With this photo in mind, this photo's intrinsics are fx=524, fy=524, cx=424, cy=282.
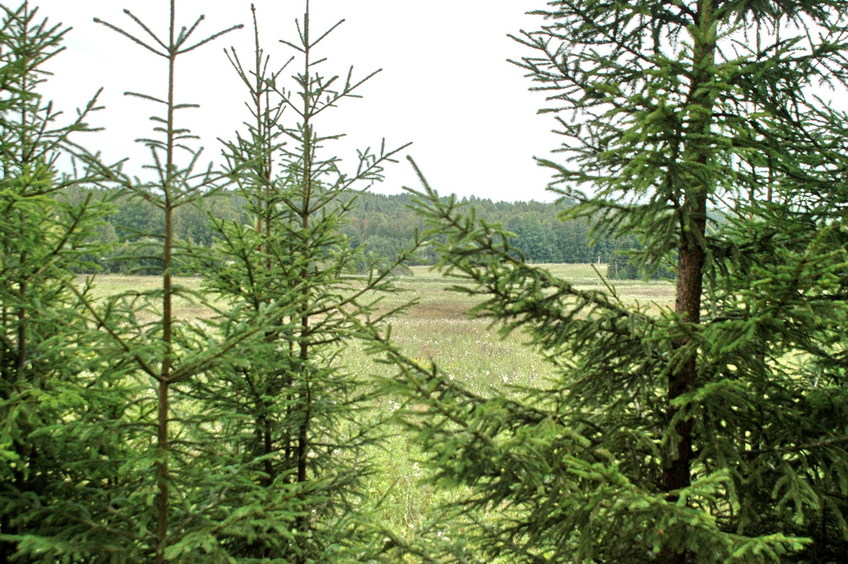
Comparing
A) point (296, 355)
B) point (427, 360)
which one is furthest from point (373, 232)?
point (296, 355)

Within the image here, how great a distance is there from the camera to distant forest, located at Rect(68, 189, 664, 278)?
8.63 feet

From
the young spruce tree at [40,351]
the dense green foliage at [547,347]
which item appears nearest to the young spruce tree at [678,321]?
the dense green foliage at [547,347]

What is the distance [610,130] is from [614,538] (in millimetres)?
2361

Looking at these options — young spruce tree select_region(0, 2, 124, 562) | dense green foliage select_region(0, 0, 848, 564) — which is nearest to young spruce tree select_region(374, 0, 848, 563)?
dense green foliage select_region(0, 0, 848, 564)

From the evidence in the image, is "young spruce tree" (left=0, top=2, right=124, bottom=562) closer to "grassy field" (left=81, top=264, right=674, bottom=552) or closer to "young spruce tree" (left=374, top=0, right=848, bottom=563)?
"grassy field" (left=81, top=264, right=674, bottom=552)

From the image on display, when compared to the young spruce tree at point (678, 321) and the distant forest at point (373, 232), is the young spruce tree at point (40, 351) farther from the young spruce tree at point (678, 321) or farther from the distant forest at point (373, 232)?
the young spruce tree at point (678, 321)

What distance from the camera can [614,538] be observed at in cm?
304

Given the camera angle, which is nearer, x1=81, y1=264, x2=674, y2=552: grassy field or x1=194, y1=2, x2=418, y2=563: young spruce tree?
x1=194, y1=2, x2=418, y2=563: young spruce tree

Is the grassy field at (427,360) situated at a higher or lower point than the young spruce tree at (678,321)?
lower

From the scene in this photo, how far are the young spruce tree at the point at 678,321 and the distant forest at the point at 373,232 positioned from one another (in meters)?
0.38

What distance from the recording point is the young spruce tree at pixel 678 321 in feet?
7.86

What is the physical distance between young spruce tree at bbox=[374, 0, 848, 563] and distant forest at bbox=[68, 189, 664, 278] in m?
0.38

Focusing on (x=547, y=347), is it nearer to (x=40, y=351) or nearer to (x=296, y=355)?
(x=296, y=355)

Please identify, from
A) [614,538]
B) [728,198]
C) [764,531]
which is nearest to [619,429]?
[614,538]
